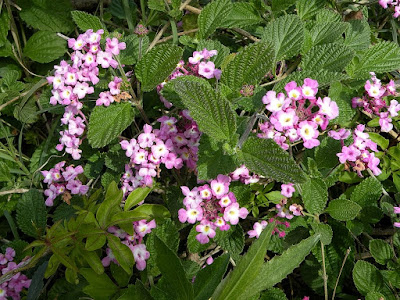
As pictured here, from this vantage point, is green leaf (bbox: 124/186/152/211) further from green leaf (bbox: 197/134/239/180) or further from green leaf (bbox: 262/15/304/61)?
green leaf (bbox: 262/15/304/61)

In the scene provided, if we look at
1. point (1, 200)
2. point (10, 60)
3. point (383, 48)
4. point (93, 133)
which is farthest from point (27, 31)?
point (383, 48)

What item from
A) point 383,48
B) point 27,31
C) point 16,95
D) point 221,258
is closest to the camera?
point 221,258

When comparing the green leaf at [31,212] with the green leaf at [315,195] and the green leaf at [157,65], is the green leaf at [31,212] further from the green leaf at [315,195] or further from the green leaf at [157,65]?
the green leaf at [315,195]

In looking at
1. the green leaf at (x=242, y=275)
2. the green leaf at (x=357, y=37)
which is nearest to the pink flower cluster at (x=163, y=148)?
the green leaf at (x=242, y=275)

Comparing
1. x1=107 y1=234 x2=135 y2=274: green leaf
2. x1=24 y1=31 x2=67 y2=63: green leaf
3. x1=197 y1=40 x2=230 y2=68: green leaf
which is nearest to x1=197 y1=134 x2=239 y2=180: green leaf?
x1=107 y1=234 x2=135 y2=274: green leaf

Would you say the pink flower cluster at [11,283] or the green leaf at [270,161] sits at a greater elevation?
the green leaf at [270,161]

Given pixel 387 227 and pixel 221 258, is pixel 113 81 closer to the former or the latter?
pixel 221 258
